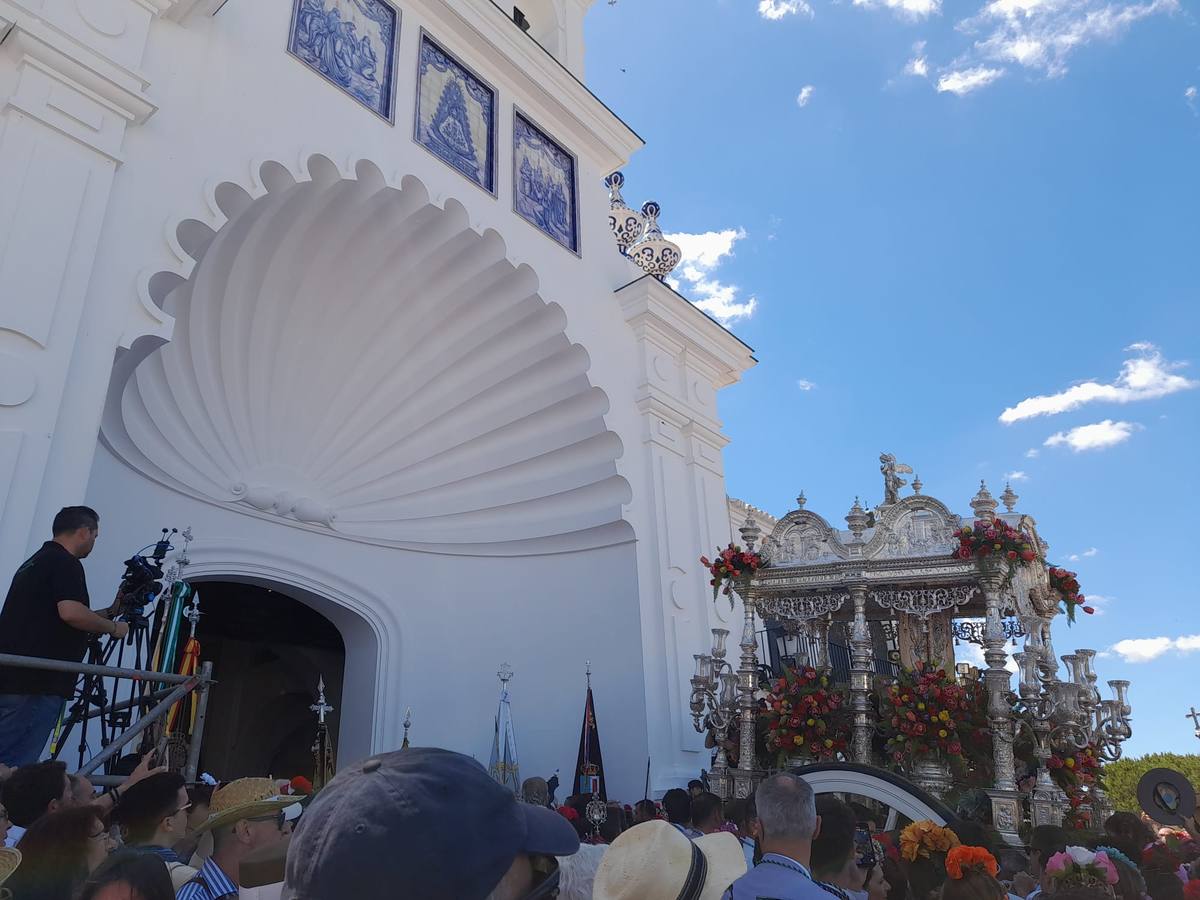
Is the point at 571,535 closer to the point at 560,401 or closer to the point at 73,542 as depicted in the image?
the point at 560,401

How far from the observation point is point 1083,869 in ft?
9.00

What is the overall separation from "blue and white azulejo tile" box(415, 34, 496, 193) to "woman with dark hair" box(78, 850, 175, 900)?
8053 mm

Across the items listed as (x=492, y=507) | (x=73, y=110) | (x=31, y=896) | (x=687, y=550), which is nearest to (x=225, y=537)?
(x=492, y=507)

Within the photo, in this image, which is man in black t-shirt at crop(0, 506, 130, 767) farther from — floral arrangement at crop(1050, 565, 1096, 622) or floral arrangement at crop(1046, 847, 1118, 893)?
floral arrangement at crop(1050, 565, 1096, 622)

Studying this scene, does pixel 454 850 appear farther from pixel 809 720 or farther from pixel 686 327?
pixel 686 327

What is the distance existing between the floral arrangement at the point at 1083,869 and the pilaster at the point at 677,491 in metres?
5.69

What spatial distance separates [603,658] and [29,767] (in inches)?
264

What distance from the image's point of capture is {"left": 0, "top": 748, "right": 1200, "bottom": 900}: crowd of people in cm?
104

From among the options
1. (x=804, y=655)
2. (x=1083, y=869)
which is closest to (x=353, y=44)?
(x=804, y=655)

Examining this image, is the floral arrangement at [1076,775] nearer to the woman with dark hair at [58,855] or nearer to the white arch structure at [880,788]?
the white arch structure at [880,788]

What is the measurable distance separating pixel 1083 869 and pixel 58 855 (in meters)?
2.87

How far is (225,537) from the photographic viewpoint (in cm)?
749

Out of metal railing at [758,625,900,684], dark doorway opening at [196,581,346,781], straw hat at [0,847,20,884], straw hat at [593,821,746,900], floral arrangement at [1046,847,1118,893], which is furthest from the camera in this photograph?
dark doorway opening at [196,581,346,781]

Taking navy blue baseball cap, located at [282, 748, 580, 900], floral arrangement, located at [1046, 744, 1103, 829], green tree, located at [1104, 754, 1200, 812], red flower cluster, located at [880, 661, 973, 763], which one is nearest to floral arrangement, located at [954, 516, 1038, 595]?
red flower cluster, located at [880, 661, 973, 763]
